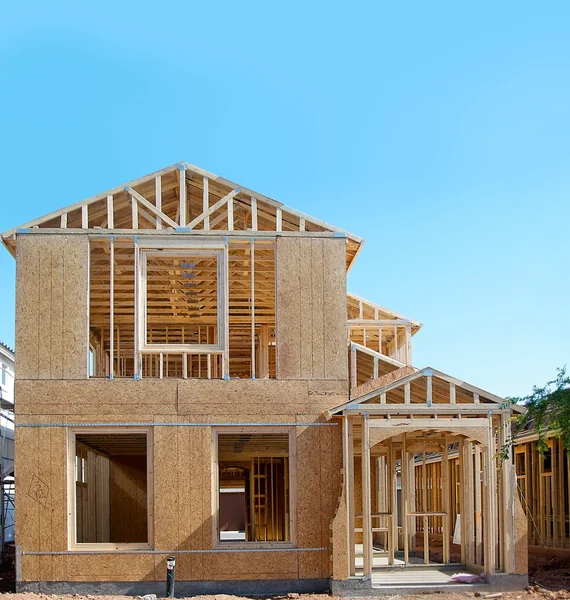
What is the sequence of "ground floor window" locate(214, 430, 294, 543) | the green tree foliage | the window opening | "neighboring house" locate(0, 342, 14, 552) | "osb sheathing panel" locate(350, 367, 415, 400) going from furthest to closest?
"neighboring house" locate(0, 342, 14, 552) → "ground floor window" locate(214, 430, 294, 543) → the window opening → "osb sheathing panel" locate(350, 367, 415, 400) → the green tree foliage

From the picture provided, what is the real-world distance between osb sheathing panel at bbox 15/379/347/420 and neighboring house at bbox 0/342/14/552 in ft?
33.7

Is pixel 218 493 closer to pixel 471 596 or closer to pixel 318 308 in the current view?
pixel 318 308

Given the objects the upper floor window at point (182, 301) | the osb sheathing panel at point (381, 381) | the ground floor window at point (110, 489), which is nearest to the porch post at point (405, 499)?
the osb sheathing panel at point (381, 381)

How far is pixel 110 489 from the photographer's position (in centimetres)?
2912

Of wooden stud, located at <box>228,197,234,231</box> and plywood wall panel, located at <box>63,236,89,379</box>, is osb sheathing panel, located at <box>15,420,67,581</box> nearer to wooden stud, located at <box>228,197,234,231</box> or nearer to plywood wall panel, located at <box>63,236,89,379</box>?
plywood wall panel, located at <box>63,236,89,379</box>

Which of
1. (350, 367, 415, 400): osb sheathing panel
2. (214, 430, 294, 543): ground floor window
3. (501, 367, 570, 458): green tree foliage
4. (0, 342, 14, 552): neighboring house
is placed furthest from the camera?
(0, 342, 14, 552): neighboring house

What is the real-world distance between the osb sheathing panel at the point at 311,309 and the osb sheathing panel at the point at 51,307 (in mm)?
3974

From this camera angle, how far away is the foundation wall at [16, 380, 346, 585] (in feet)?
59.6

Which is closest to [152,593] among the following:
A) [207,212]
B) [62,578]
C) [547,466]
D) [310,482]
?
[62,578]

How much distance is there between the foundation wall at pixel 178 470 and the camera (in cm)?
1816

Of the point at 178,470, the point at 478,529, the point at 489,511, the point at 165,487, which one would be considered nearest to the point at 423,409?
the point at 489,511

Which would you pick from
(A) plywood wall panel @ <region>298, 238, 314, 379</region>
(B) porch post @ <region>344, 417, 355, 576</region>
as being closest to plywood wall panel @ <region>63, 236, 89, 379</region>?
(A) plywood wall panel @ <region>298, 238, 314, 379</region>

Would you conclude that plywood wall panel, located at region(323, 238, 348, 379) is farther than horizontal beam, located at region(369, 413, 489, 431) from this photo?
Yes

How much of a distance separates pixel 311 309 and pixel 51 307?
5228 millimetres
